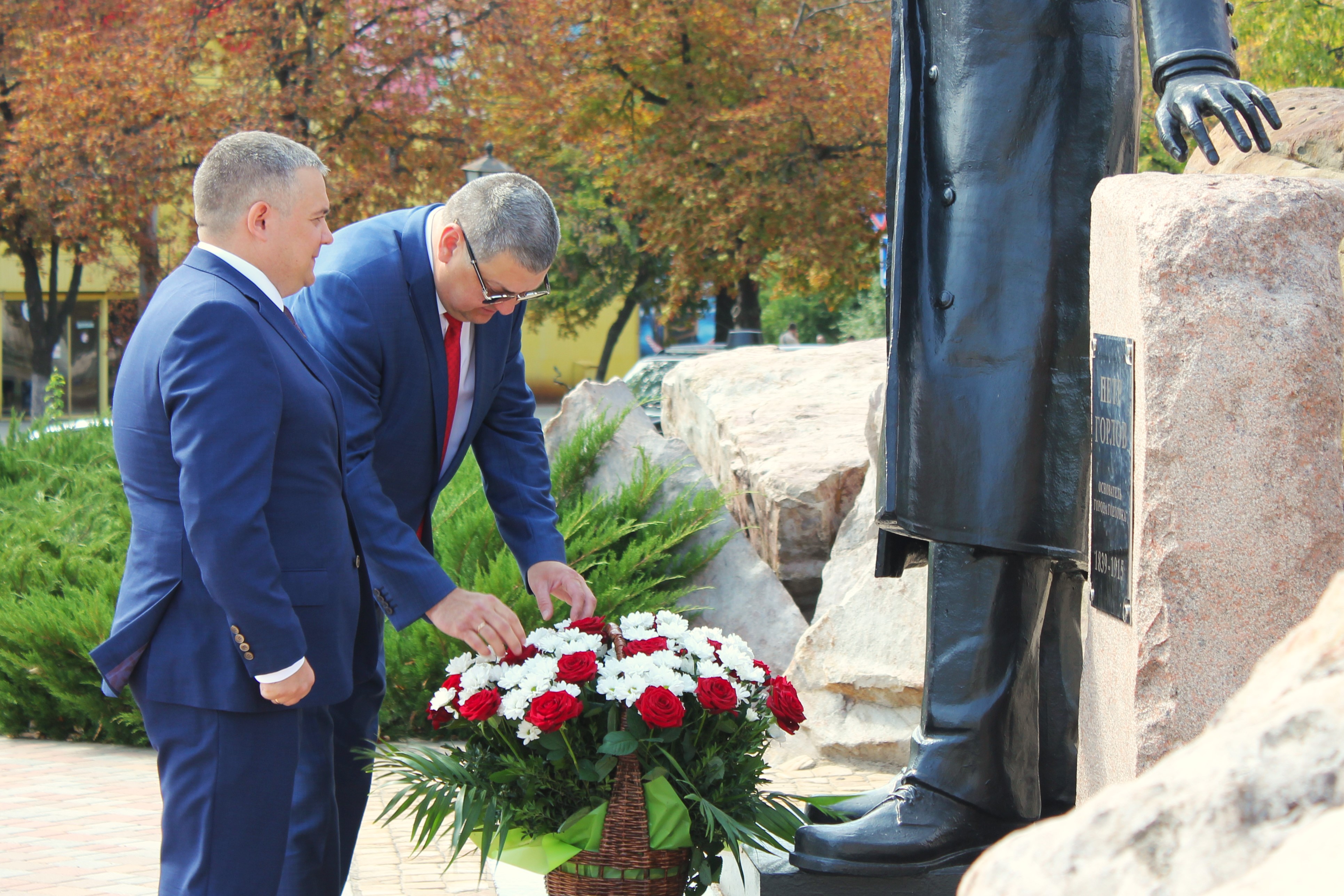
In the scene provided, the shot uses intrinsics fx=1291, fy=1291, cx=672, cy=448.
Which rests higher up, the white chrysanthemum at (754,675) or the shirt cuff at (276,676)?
the shirt cuff at (276,676)

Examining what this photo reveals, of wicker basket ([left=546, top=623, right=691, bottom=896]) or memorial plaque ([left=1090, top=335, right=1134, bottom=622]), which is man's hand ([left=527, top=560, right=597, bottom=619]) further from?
memorial plaque ([left=1090, top=335, right=1134, bottom=622])

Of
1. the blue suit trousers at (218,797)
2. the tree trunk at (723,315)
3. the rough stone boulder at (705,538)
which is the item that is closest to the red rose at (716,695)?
the blue suit trousers at (218,797)

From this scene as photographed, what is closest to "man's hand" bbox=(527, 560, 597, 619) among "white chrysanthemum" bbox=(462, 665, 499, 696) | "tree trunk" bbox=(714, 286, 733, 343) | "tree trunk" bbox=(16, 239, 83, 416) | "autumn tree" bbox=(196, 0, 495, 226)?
"white chrysanthemum" bbox=(462, 665, 499, 696)

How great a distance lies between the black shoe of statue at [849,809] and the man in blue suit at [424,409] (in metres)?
0.76

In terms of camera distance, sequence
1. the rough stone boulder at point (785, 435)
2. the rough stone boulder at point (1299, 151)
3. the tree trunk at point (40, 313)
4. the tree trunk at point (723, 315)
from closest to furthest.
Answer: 1. the rough stone boulder at point (1299, 151)
2. the rough stone boulder at point (785, 435)
3. the tree trunk at point (40, 313)
4. the tree trunk at point (723, 315)

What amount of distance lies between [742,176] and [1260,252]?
1571cm

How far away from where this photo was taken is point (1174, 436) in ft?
7.50

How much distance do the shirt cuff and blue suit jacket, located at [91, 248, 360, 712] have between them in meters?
0.01

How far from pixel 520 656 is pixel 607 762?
35 centimetres

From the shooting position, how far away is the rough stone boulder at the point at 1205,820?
42.1 inches

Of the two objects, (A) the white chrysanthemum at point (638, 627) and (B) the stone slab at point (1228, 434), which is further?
(A) the white chrysanthemum at point (638, 627)

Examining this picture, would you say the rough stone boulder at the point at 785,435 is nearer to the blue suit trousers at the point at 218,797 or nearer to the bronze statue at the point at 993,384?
the bronze statue at the point at 993,384

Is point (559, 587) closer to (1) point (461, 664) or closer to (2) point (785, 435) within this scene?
(1) point (461, 664)

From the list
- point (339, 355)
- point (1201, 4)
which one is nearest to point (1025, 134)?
point (1201, 4)
